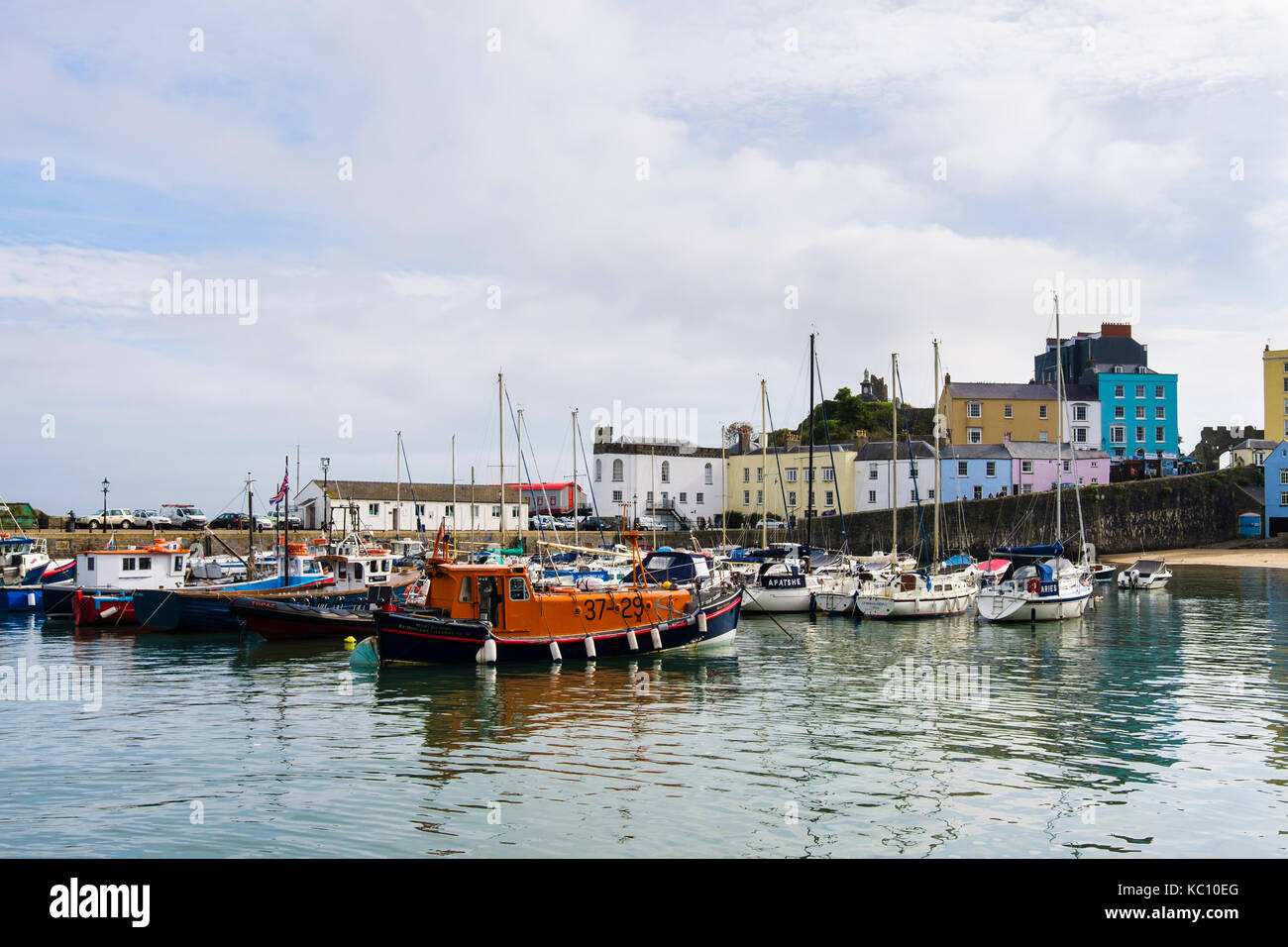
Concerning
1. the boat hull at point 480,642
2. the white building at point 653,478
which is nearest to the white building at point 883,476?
the white building at point 653,478

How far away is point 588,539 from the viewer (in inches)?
2923

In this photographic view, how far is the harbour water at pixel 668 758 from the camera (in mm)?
12453

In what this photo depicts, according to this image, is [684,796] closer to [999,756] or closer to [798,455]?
[999,756]

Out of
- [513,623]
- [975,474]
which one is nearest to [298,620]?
[513,623]

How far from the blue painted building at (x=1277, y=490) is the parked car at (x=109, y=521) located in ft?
277

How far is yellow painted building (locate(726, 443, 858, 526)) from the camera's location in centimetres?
8012

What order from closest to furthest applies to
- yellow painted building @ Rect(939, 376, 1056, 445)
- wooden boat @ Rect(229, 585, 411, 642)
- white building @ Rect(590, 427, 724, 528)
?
wooden boat @ Rect(229, 585, 411, 642), white building @ Rect(590, 427, 724, 528), yellow painted building @ Rect(939, 376, 1056, 445)

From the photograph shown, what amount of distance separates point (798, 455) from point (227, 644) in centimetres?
5570

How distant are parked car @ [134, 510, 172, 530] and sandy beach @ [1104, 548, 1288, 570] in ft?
220

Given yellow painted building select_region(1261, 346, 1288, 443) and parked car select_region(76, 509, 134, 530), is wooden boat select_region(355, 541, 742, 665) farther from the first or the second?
yellow painted building select_region(1261, 346, 1288, 443)

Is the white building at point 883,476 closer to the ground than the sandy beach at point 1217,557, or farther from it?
farther from it

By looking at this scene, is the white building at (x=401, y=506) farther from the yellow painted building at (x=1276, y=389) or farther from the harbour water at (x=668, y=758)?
the yellow painted building at (x=1276, y=389)

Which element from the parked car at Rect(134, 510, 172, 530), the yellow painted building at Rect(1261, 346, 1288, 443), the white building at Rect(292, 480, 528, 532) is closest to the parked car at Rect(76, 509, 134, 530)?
the parked car at Rect(134, 510, 172, 530)

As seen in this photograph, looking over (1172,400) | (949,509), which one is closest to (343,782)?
(949,509)
